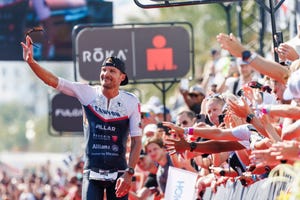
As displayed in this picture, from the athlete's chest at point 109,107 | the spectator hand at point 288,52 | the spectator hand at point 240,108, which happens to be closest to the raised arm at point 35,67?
the athlete's chest at point 109,107

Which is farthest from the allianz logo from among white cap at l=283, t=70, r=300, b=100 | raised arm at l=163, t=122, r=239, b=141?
white cap at l=283, t=70, r=300, b=100

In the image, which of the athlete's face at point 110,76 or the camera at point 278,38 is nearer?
the athlete's face at point 110,76

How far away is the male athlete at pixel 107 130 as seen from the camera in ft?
44.1

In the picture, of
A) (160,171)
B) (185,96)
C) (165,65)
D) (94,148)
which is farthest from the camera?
(165,65)

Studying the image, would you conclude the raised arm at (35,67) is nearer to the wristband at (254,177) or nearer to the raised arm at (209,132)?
the raised arm at (209,132)

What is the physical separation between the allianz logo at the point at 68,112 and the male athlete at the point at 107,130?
8.20 meters

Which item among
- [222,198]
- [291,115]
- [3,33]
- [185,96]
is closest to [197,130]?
[222,198]

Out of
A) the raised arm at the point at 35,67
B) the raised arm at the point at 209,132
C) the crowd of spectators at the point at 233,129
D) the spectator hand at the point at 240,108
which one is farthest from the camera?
the raised arm at the point at 35,67

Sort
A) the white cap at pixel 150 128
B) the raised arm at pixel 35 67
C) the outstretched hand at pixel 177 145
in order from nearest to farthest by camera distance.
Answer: the outstretched hand at pixel 177 145 < the raised arm at pixel 35 67 < the white cap at pixel 150 128

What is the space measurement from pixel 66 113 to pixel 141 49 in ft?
7.33

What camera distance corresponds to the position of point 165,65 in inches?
806

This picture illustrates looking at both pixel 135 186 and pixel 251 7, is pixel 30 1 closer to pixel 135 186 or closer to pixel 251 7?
pixel 251 7

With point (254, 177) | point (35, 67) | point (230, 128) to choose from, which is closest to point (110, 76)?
point (35, 67)

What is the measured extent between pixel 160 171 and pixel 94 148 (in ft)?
10.4
